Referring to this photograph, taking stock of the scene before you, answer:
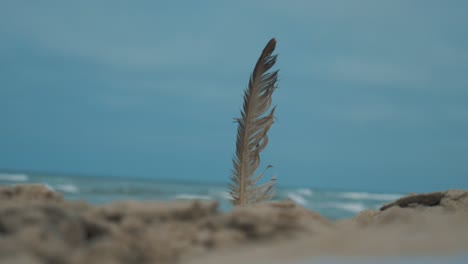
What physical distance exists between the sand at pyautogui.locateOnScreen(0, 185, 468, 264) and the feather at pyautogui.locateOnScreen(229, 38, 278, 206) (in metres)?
2.77

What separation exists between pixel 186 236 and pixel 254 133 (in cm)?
313

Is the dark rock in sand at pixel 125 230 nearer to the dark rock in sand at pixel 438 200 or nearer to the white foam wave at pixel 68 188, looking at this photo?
the dark rock in sand at pixel 438 200

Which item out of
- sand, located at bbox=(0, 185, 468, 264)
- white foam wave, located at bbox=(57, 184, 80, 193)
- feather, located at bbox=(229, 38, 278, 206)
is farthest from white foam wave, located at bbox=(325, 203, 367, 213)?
sand, located at bbox=(0, 185, 468, 264)

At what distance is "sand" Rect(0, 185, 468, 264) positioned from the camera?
1974 millimetres

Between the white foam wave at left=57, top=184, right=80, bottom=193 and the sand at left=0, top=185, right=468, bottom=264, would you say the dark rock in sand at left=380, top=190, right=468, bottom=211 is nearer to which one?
the sand at left=0, top=185, right=468, bottom=264

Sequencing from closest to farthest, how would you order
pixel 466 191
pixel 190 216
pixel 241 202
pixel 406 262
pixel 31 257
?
pixel 406 262, pixel 31 257, pixel 190 216, pixel 466 191, pixel 241 202

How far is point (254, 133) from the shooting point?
534cm

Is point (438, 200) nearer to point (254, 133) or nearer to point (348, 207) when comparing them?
point (254, 133)

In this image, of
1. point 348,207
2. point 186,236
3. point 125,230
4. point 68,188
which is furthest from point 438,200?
point 68,188

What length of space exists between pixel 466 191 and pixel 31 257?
3.41m

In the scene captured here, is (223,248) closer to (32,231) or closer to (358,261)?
(358,261)

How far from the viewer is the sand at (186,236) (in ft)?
6.48

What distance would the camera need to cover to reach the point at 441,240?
2.05 meters

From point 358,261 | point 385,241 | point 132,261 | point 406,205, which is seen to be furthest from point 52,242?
point 406,205
